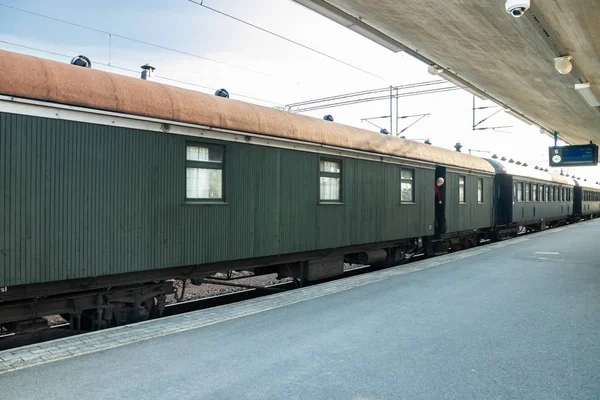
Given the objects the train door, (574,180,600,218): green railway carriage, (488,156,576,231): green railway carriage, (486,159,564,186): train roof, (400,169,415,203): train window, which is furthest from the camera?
(574,180,600,218): green railway carriage

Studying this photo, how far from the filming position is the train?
475 centimetres

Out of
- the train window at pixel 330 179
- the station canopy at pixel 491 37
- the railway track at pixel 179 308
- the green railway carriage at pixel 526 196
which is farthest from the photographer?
the green railway carriage at pixel 526 196

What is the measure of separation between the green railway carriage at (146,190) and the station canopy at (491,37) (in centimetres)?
237

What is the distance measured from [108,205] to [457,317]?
490 centimetres

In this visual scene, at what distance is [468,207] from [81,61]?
13009 millimetres

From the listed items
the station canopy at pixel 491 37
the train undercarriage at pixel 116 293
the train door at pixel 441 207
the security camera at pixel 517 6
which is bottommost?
the train undercarriage at pixel 116 293

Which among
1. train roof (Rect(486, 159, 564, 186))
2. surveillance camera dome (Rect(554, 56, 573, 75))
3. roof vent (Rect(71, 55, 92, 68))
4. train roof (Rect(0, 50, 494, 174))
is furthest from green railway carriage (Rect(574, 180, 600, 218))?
roof vent (Rect(71, 55, 92, 68))

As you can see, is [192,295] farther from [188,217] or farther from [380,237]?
[380,237]

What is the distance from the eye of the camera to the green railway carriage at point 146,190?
4738mm

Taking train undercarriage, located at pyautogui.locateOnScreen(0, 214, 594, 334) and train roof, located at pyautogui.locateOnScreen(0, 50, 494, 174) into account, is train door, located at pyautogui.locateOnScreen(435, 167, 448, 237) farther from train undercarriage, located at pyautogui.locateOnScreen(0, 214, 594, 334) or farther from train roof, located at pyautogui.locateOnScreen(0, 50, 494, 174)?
train undercarriage, located at pyautogui.locateOnScreen(0, 214, 594, 334)

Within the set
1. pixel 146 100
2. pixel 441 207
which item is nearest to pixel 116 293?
pixel 146 100

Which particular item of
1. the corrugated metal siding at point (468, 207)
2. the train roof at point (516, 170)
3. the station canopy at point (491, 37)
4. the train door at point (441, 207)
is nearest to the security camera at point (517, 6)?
the station canopy at point (491, 37)

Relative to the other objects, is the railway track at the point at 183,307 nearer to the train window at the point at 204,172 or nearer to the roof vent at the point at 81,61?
the train window at the point at 204,172

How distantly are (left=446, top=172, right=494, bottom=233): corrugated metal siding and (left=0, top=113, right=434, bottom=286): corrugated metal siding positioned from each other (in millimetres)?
6529
